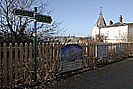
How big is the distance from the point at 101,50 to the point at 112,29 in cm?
2346

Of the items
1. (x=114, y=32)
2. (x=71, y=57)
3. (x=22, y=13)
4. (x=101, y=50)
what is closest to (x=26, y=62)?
(x=22, y=13)

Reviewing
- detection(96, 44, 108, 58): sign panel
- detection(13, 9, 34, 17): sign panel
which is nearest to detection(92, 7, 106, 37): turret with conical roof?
detection(96, 44, 108, 58): sign panel

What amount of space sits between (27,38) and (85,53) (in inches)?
119

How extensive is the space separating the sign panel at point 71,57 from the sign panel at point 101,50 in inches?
61.4

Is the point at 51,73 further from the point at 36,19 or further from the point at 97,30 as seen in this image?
the point at 97,30

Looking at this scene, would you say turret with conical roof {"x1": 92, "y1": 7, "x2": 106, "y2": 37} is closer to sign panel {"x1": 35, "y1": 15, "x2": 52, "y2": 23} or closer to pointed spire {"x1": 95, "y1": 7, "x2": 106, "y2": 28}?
pointed spire {"x1": 95, "y1": 7, "x2": 106, "y2": 28}

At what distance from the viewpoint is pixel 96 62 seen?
7.76m

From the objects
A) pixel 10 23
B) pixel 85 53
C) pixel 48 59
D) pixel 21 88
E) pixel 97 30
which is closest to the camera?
pixel 21 88

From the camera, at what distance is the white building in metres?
27.0

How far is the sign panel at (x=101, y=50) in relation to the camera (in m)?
7.77

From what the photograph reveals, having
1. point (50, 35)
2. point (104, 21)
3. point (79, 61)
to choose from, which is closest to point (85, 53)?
point (79, 61)

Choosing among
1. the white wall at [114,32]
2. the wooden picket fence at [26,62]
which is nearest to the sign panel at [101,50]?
the wooden picket fence at [26,62]

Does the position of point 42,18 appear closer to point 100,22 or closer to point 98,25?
point 98,25

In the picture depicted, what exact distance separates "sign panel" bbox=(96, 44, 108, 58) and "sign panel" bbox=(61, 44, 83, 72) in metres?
1.56
